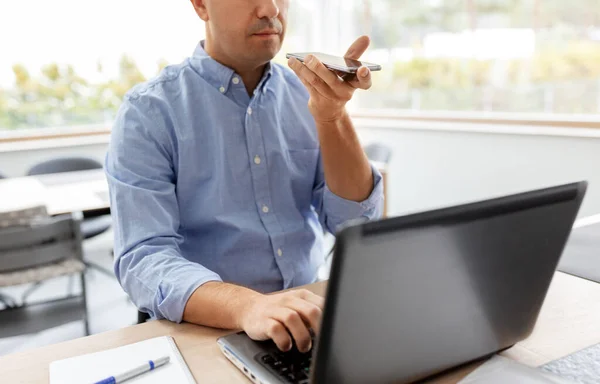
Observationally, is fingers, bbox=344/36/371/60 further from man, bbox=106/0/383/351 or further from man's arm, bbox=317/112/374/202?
man's arm, bbox=317/112/374/202

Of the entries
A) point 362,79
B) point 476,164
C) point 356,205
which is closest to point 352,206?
point 356,205

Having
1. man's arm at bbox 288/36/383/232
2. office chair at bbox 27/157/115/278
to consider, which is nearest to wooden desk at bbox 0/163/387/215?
office chair at bbox 27/157/115/278

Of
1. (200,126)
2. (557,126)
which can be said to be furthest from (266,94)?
(557,126)

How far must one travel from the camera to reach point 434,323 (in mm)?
610

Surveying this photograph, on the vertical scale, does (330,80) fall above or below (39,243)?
above

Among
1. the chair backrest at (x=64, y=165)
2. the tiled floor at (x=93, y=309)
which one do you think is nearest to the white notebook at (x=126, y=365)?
the tiled floor at (x=93, y=309)

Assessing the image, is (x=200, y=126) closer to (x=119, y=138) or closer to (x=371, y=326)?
(x=119, y=138)

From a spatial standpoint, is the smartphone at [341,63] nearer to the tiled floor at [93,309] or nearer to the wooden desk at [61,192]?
the wooden desk at [61,192]

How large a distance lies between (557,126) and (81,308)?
271 cm

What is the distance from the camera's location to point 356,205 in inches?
48.1

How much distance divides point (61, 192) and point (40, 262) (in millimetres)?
629

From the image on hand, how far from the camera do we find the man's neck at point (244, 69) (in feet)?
4.04

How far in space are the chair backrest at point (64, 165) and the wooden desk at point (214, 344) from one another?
9.05 feet

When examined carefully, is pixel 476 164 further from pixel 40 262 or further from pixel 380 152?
pixel 40 262
